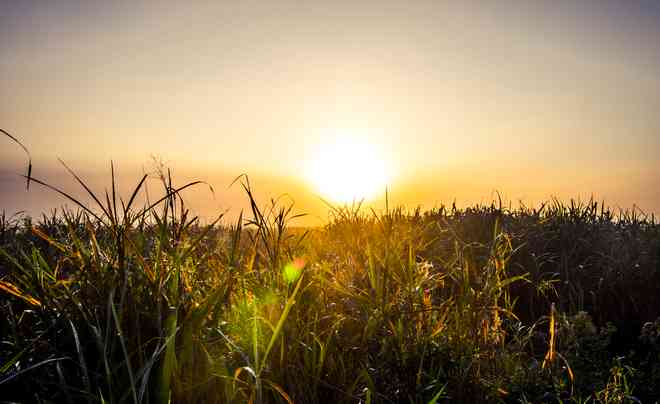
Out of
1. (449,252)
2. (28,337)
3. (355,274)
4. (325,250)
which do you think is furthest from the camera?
(449,252)

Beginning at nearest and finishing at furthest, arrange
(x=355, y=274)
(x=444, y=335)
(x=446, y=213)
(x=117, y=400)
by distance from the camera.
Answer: (x=117, y=400)
(x=444, y=335)
(x=355, y=274)
(x=446, y=213)

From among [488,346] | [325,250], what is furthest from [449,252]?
[488,346]

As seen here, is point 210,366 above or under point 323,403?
above

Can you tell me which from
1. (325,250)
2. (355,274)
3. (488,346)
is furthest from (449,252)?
(488,346)

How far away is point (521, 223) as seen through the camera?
568cm

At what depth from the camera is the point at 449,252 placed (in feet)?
17.7

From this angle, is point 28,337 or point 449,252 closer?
point 28,337

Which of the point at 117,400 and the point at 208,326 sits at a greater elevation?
the point at 208,326

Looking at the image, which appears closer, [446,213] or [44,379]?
[44,379]

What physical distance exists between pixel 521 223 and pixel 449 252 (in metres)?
0.90

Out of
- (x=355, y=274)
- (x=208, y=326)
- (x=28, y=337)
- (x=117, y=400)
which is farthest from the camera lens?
(x=355, y=274)

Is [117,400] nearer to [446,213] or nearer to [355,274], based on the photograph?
[355,274]

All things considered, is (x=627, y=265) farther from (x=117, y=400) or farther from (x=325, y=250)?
(x=117, y=400)

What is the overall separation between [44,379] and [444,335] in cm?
168
